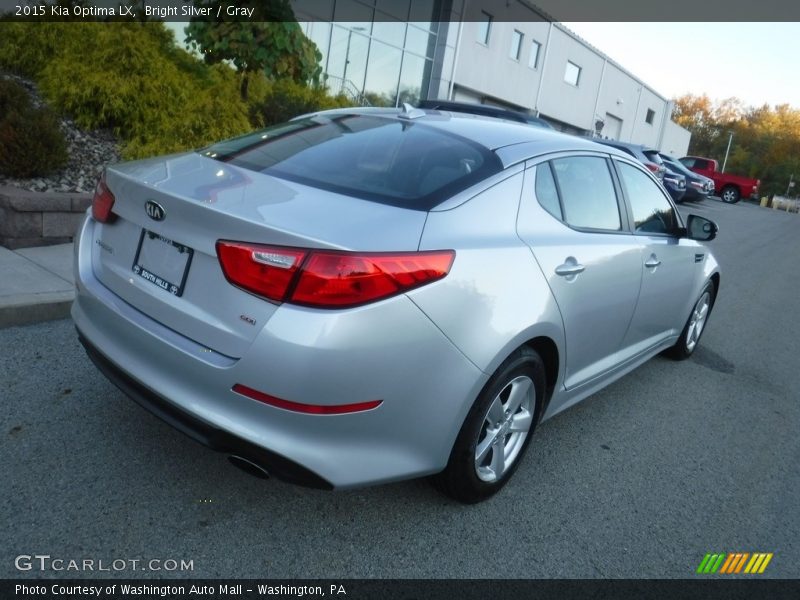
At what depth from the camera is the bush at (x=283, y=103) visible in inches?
361

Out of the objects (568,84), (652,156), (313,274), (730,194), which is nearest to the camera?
(313,274)

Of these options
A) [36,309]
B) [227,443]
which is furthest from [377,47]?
[227,443]

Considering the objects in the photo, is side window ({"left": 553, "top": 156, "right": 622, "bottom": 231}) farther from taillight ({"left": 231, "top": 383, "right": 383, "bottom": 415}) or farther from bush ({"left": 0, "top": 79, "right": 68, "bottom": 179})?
bush ({"left": 0, "top": 79, "right": 68, "bottom": 179})

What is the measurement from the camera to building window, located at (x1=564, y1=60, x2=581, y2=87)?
31.9m

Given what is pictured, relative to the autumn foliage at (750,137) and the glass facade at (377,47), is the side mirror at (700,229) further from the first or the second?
the autumn foliage at (750,137)

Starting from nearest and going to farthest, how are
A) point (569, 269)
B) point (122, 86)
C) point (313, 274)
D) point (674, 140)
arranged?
1. point (313, 274)
2. point (569, 269)
3. point (122, 86)
4. point (674, 140)

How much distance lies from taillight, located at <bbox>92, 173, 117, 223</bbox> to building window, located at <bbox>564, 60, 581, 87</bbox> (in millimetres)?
32019

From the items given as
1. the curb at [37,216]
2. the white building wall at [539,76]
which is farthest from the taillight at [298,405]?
the white building wall at [539,76]

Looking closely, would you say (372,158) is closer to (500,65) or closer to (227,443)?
(227,443)

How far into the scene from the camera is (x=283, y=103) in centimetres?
954

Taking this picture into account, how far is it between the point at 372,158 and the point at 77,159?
470cm

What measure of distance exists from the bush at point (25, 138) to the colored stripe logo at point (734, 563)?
5692 millimetres

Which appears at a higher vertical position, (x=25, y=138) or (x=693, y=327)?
(x=25, y=138)

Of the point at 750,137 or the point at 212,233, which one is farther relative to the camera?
the point at 750,137
